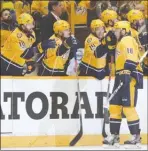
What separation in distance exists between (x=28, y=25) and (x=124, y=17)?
1.93m

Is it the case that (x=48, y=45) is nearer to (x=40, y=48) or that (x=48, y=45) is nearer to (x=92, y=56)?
(x=40, y=48)

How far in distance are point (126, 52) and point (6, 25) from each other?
2103 millimetres

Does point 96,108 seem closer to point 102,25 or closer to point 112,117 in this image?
point 112,117

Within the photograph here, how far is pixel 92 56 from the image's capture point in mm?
10352

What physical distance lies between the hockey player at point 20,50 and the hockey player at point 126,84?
1.07 metres

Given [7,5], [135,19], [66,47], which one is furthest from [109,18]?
[7,5]

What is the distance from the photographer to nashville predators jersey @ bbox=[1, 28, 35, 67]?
397 inches

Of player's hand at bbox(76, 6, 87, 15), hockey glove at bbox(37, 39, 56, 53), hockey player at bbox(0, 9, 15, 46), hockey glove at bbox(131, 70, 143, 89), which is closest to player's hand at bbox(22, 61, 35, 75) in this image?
hockey glove at bbox(37, 39, 56, 53)

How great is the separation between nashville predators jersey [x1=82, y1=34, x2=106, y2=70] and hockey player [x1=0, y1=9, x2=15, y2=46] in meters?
1.15

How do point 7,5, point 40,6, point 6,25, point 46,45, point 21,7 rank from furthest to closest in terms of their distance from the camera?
1. point 21,7
2. point 40,6
3. point 7,5
4. point 6,25
5. point 46,45

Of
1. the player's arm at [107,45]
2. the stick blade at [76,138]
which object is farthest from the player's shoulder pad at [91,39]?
the stick blade at [76,138]

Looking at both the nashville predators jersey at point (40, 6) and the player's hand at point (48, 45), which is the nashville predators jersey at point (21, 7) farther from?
the player's hand at point (48, 45)

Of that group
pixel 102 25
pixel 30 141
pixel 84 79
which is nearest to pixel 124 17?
pixel 102 25

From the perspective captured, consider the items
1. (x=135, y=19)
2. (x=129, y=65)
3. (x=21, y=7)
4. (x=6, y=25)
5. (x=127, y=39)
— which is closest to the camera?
(x=129, y=65)
